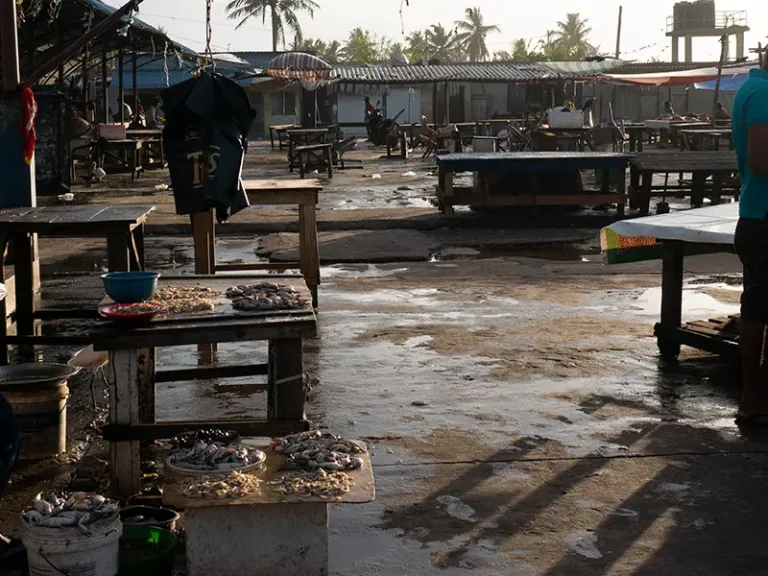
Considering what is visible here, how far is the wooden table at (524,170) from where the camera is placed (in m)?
15.7

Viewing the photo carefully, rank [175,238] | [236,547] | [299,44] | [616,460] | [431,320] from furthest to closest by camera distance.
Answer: [299,44]
[175,238]
[431,320]
[616,460]
[236,547]

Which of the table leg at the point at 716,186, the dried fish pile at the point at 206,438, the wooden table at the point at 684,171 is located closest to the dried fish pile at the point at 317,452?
the dried fish pile at the point at 206,438

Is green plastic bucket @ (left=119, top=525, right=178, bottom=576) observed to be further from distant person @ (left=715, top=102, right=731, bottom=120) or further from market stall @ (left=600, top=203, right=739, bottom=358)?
distant person @ (left=715, top=102, right=731, bottom=120)

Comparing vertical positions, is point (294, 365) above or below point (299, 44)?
below

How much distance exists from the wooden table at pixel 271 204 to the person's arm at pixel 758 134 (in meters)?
3.57

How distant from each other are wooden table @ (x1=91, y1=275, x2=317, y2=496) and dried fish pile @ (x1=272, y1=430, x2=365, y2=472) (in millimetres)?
226

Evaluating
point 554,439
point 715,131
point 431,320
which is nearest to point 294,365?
point 554,439

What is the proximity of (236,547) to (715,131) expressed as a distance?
73.1 feet

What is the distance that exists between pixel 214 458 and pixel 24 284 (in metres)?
4.25

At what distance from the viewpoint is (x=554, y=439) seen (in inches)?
225

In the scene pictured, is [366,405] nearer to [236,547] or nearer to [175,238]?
[236,547]

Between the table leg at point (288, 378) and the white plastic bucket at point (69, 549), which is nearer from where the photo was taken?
the white plastic bucket at point (69, 549)

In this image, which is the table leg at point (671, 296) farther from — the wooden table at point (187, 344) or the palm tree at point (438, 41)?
the palm tree at point (438, 41)

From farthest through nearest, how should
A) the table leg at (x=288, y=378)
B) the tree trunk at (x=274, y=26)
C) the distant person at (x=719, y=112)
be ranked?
the tree trunk at (x=274, y=26) → the distant person at (x=719, y=112) → the table leg at (x=288, y=378)
